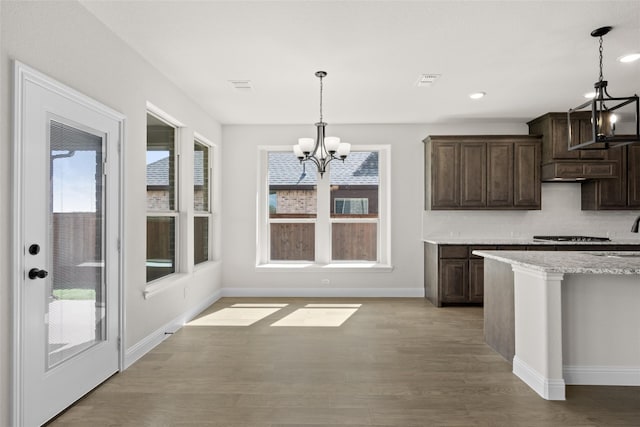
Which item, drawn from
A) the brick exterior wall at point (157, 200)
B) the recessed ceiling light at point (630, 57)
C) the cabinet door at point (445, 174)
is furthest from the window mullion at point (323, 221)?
the recessed ceiling light at point (630, 57)

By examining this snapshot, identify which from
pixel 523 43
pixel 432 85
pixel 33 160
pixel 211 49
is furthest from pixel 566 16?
pixel 33 160

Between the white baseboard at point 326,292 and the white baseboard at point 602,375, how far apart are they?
3.11 m

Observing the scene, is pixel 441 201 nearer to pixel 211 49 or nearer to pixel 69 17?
pixel 211 49

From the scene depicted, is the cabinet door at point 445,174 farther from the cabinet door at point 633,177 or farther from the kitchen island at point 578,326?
the kitchen island at point 578,326

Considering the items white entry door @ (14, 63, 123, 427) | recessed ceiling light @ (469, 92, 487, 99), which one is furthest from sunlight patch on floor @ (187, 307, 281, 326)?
recessed ceiling light @ (469, 92, 487, 99)

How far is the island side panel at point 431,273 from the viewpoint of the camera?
5.30m

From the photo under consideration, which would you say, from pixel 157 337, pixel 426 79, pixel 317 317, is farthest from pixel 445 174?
pixel 157 337

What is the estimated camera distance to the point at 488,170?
5.50 metres

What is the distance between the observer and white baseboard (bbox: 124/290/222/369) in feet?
10.7

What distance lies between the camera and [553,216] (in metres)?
5.83

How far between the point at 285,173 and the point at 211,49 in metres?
3.00

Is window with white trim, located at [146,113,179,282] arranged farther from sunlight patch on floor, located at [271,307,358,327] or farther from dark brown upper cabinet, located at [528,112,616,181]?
dark brown upper cabinet, located at [528,112,616,181]

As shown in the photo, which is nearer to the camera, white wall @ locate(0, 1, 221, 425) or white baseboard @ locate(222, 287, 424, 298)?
white wall @ locate(0, 1, 221, 425)

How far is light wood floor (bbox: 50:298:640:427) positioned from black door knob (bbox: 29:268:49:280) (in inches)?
35.4
